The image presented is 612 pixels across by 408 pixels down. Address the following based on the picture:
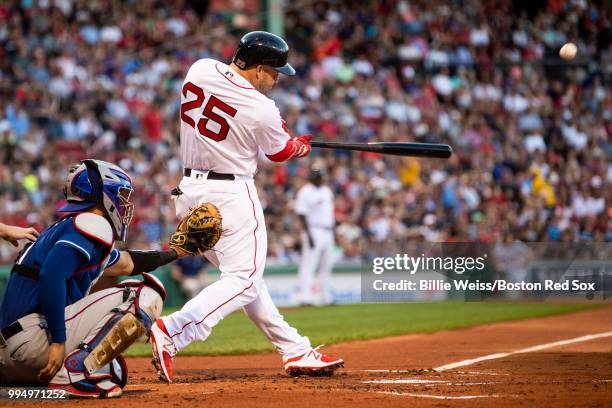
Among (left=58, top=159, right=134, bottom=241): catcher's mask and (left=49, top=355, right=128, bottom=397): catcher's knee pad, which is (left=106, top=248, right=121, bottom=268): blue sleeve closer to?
(left=58, top=159, right=134, bottom=241): catcher's mask

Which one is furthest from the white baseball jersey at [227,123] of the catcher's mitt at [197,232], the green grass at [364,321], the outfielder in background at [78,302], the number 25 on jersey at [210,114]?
the green grass at [364,321]

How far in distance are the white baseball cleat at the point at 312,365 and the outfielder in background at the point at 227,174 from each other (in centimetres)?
34

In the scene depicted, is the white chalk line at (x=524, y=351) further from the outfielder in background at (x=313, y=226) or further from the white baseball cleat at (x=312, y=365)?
the outfielder in background at (x=313, y=226)

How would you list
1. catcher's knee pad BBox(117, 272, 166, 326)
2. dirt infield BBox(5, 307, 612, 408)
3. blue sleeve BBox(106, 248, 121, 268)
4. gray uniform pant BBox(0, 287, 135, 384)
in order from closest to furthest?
gray uniform pant BBox(0, 287, 135, 384)
dirt infield BBox(5, 307, 612, 408)
catcher's knee pad BBox(117, 272, 166, 326)
blue sleeve BBox(106, 248, 121, 268)

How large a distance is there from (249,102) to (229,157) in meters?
0.39

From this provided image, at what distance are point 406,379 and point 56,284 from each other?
253 centimetres

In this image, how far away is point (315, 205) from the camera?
640 inches

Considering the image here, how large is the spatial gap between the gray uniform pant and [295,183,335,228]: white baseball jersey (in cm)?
1015

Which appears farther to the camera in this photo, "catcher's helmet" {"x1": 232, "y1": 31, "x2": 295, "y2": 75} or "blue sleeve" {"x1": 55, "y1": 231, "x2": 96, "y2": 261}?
"catcher's helmet" {"x1": 232, "y1": 31, "x2": 295, "y2": 75}

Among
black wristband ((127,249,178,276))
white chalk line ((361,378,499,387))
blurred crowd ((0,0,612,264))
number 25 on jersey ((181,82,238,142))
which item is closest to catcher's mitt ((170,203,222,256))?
black wristband ((127,249,178,276))

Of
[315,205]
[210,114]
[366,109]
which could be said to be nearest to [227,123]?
[210,114]

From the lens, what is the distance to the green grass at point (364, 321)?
10352 millimetres

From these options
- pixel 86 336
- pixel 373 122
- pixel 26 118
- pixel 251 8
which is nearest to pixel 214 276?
pixel 26 118

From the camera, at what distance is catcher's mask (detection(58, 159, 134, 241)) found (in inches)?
228
